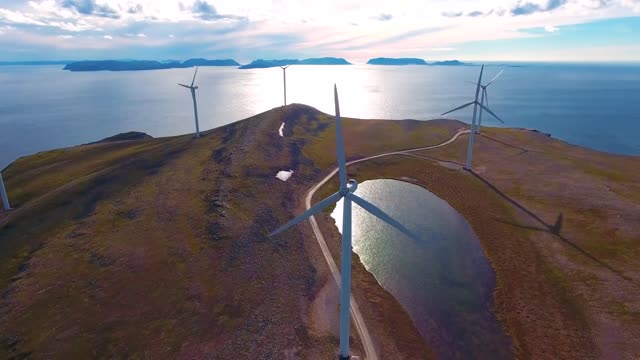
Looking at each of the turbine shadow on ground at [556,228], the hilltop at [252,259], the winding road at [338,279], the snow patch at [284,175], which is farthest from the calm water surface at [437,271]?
the snow patch at [284,175]

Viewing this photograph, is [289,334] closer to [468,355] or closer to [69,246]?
[468,355]

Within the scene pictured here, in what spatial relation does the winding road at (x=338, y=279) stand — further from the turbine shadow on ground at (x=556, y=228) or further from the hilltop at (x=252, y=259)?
the turbine shadow on ground at (x=556, y=228)

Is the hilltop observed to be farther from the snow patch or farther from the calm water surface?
the calm water surface

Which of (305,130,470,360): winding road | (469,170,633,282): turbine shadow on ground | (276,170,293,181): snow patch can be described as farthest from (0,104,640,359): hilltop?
(276,170,293,181): snow patch

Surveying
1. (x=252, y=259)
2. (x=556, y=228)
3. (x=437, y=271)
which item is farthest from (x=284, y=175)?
(x=556, y=228)

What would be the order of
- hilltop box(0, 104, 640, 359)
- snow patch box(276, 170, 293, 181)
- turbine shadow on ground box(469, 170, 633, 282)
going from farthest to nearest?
snow patch box(276, 170, 293, 181) → turbine shadow on ground box(469, 170, 633, 282) → hilltop box(0, 104, 640, 359)

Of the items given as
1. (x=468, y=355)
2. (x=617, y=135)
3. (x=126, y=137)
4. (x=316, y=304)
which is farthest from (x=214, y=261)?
(x=617, y=135)

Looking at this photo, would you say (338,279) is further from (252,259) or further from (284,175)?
(284,175)
